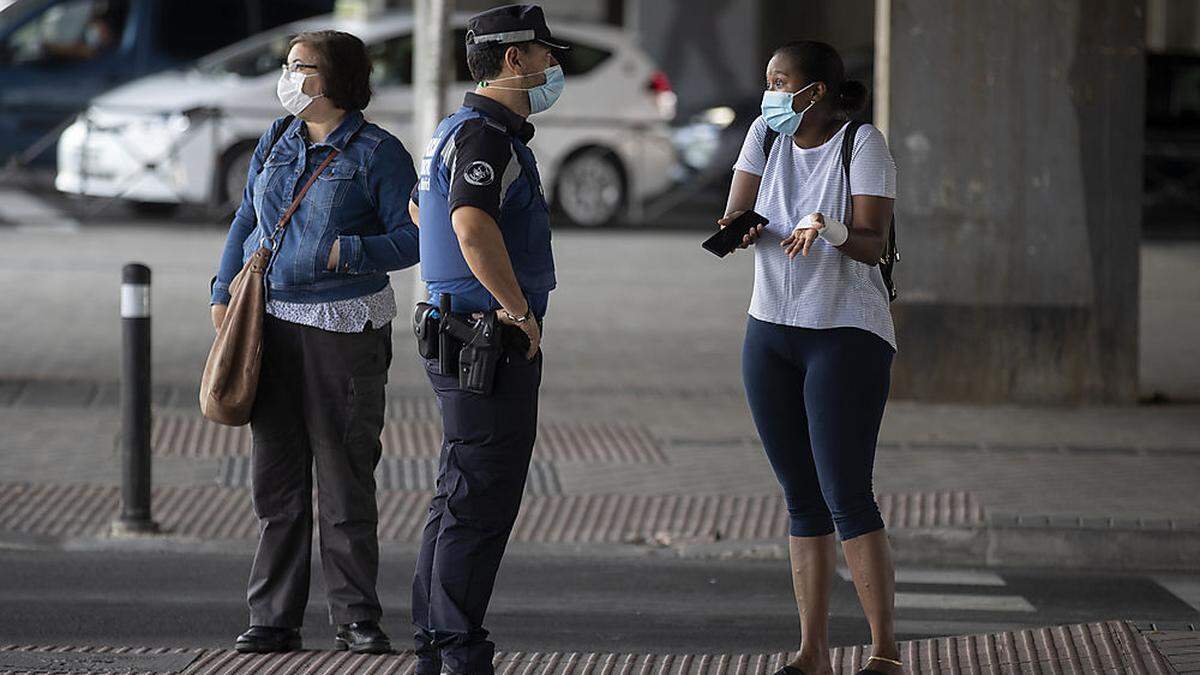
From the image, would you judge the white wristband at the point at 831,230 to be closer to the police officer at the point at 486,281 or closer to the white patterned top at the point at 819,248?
the white patterned top at the point at 819,248

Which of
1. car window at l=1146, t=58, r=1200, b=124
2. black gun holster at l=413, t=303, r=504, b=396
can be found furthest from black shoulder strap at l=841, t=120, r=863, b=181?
car window at l=1146, t=58, r=1200, b=124

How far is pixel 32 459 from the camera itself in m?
8.73

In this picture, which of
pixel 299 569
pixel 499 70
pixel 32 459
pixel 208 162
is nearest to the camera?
pixel 499 70

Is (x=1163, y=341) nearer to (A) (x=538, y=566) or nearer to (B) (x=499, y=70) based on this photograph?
(A) (x=538, y=566)

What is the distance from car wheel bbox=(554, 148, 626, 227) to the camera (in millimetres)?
19953

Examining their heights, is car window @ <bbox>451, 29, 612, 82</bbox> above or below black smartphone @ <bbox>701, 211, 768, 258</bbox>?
above

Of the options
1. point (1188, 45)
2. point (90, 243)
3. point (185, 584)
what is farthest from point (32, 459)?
point (1188, 45)

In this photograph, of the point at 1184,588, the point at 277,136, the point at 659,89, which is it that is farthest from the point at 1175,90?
the point at 277,136

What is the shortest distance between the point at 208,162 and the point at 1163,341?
932 cm

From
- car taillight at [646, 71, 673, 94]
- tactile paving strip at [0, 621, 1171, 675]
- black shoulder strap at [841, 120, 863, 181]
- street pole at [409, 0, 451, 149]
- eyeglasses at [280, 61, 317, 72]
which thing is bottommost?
tactile paving strip at [0, 621, 1171, 675]

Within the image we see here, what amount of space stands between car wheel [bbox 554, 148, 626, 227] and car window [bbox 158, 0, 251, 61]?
466cm

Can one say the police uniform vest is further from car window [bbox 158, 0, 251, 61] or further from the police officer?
car window [bbox 158, 0, 251, 61]

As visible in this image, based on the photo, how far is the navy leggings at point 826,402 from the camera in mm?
5215

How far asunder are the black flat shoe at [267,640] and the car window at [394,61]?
13946 millimetres
